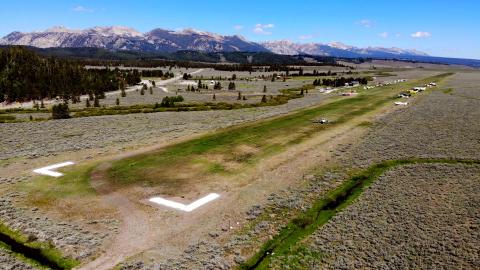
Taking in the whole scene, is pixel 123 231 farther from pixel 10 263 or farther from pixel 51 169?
pixel 51 169

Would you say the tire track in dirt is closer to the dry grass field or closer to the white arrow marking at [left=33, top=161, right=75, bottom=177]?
the dry grass field

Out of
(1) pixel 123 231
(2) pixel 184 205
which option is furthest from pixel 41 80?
(1) pixel 123 231

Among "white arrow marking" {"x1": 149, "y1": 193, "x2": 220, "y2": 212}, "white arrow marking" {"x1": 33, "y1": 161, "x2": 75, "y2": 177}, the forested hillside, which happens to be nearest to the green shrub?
the forested hillside

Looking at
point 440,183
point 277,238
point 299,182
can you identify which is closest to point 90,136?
point 299,182

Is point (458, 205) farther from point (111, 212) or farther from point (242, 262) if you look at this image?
point (111, 212)

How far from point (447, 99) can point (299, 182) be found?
305ft

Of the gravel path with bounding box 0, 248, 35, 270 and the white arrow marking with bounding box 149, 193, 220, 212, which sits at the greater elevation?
the white arrow marking with bounding box 149, 193, 220, 212

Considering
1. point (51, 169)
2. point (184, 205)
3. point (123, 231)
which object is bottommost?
point (123, 231)

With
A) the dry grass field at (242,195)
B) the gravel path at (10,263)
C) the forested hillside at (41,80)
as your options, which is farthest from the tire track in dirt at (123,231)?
the forested hillside at (41,80)

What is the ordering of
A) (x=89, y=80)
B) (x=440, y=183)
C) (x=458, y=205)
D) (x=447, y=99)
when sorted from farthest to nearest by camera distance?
1. (x=89, y=80)
2. (x=447, y=99)
3. (x=440, y=183)
4. (x=458, y=205)

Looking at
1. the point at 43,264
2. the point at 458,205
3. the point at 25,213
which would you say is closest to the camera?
the point at 43,264

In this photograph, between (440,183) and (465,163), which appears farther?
(465,163)

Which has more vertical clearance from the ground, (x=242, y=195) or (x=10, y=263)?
(x=242, y=195)

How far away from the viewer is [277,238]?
3138 cm
